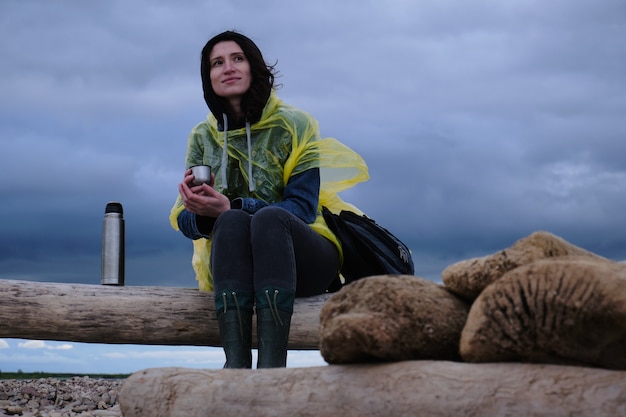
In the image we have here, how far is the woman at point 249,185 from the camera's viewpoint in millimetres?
4750

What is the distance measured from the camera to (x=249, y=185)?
5.61m

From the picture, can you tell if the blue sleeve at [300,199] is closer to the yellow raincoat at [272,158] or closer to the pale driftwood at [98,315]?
the yellow raincoat at [272,158]

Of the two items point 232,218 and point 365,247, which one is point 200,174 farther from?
point 365,247

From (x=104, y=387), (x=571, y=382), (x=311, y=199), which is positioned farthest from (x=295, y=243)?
(x=104, y=387)

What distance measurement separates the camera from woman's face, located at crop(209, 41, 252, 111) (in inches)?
222

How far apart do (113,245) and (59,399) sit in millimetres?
1348

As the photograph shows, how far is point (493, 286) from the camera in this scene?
3.16 metres

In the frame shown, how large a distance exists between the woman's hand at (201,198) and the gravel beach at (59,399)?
77.7 inches

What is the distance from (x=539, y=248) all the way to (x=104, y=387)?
5.48 meters

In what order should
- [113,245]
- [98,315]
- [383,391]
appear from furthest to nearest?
[113,245] → [98,315] → [383,391]

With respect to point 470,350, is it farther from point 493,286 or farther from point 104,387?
point 104,387

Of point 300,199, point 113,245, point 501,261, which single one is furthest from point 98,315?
point 501,261

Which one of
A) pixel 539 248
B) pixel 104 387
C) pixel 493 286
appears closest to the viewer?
pixel 493 286

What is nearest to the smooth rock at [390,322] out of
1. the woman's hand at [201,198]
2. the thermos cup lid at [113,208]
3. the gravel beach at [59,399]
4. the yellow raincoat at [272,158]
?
the woman's hand at [201,198]
